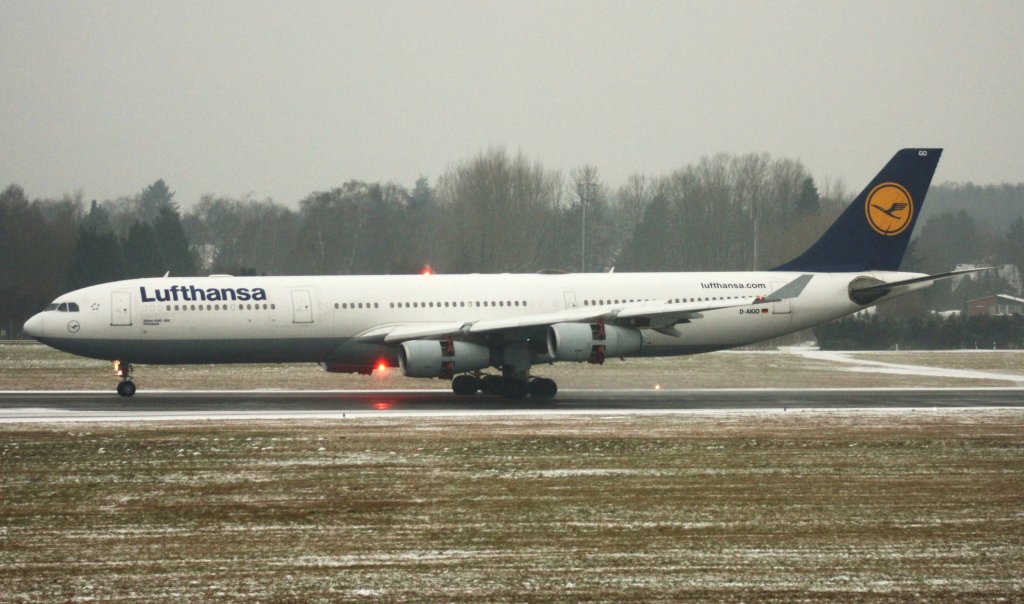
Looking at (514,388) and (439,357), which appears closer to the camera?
(439,357)

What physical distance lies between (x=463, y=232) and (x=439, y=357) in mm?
75054

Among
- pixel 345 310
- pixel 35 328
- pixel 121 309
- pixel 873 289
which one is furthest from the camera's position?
pixel 873 289

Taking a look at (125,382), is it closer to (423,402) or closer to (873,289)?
(423,402)

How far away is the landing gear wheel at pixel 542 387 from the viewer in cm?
3359

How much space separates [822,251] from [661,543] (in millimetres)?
25004

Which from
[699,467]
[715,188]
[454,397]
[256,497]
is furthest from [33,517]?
[715,188]

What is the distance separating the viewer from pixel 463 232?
106 m

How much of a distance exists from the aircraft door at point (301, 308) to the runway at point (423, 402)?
2.32 m

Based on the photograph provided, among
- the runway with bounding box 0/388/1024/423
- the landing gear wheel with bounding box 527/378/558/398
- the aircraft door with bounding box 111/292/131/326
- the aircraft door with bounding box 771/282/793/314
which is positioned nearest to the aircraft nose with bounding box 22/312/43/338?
the runway with bounding box 0/388/1024/423

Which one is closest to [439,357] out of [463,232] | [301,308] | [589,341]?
[589,341]

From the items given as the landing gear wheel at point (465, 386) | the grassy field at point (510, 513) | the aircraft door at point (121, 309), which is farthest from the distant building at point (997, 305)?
the aircraft door at point (121, 309)

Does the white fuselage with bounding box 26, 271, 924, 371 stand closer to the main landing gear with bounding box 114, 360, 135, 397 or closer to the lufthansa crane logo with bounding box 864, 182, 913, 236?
the main landing gear with bounding box 114, 360, 135, 397

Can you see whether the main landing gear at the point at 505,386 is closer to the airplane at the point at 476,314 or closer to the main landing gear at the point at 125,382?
the airplane at the point at 476,314

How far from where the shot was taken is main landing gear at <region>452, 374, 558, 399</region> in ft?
109
